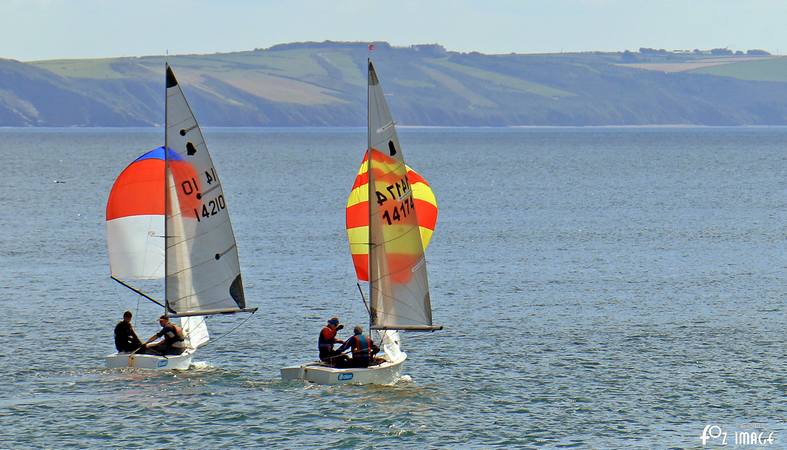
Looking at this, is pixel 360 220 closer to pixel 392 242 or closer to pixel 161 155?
pixel 392 242

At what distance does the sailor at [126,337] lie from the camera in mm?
49562

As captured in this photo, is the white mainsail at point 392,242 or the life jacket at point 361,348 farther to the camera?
the white mainsail at point 392,242

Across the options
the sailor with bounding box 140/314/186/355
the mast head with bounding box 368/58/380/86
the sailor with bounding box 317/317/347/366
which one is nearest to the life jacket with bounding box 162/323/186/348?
the sailor with bounding box 140/314/186/355

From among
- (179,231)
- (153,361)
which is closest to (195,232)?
(179,231)

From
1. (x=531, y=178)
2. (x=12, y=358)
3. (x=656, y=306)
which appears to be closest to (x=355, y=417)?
(x=12, y=358)

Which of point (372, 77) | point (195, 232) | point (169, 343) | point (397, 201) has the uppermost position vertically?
point (372, 77)

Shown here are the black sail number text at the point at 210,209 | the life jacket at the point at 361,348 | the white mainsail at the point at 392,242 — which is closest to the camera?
the life jacket at the point at 361,348

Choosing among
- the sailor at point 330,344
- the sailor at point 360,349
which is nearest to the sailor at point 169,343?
the sailor at point 330,344

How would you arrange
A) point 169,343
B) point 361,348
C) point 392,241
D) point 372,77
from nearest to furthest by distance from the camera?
1. point 372,77
2. point 361,348
3. point 392,241
4. point 169,343

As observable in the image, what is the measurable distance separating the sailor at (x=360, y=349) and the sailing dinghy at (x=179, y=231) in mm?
6232

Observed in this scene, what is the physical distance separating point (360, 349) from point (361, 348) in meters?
0.06

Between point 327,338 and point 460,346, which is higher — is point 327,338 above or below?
above

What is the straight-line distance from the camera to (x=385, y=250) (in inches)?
1905

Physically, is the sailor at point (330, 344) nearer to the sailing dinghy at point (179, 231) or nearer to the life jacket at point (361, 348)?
the life jacket at point (361, 348)
